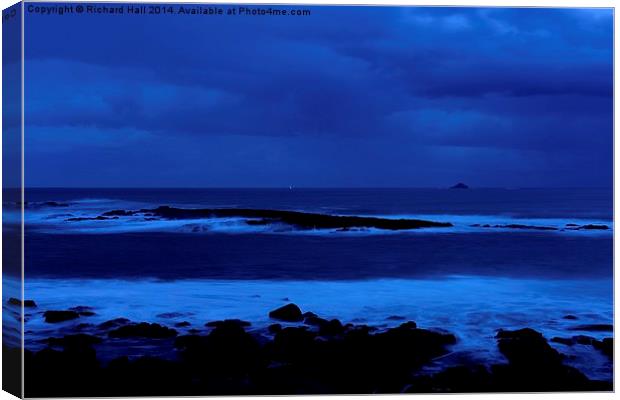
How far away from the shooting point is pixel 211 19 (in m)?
8.74

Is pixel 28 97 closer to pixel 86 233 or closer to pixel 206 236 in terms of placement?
pixel 86 233

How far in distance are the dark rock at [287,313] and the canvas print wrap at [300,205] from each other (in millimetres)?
17

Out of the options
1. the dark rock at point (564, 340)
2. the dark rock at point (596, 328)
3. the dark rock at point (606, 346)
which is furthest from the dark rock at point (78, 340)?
the dark rock at point (606, 346)

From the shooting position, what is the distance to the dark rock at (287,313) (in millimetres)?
8789

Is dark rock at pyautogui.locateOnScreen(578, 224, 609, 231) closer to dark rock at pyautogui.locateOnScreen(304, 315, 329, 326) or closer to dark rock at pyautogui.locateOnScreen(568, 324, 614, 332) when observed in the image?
dark rock at pyautogui.locateOnScreen(568, 324, 614, 332)

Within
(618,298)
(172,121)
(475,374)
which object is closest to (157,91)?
(172,121)

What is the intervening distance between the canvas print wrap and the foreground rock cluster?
0.02 metres

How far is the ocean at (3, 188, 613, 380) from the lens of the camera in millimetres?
8727

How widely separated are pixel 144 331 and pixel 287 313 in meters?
1.22

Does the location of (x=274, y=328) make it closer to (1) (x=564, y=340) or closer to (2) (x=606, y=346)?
(1) (x=564, y=340)

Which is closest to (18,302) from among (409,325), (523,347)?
(409,325)

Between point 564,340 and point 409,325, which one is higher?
point 409,325

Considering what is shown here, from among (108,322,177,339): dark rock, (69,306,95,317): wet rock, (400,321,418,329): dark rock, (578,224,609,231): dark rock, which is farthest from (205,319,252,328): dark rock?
(578,224,609,231): dark rock

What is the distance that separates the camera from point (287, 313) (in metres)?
8.81
